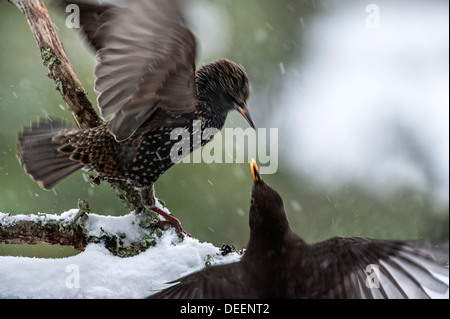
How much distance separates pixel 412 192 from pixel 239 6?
141cm

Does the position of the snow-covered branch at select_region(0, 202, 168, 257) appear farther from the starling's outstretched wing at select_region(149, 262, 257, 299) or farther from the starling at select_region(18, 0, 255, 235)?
the starling's outstretched wing at select_region(149, 262, 257, 299)

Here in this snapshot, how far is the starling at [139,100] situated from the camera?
1.55 metres

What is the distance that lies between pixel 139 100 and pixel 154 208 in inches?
23.9

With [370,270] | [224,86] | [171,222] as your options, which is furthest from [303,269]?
[224,86]

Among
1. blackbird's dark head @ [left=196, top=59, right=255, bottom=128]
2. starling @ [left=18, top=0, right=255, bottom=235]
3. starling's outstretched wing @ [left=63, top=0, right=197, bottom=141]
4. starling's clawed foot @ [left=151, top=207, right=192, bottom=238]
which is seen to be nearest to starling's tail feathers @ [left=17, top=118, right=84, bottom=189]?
starling @ [left=18, top=0, right=255, bottom=235]

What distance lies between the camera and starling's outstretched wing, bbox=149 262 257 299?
1.49 metres

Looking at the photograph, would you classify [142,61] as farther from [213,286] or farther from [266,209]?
[213,286]

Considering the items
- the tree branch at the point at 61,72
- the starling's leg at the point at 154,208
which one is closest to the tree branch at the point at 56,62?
the tree branch at the point at 61,72

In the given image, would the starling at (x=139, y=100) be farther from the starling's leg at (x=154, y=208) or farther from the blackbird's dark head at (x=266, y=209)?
the blackbird's dark head at (x=266, y=209)

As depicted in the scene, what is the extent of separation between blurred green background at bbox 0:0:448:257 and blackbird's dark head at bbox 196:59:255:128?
1.84ft
